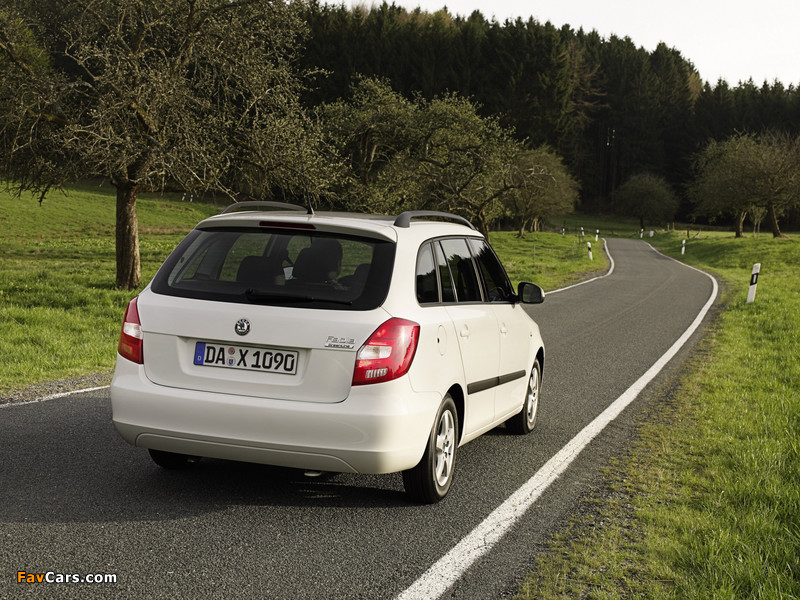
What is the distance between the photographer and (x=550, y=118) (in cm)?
9981

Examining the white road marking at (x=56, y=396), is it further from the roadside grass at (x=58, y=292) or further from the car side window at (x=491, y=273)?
the car side window at (x=491, y=273)

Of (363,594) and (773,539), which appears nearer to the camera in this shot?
(363,594)

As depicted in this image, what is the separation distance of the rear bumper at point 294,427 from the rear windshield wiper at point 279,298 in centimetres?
52

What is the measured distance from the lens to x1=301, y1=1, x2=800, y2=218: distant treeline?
91750mm

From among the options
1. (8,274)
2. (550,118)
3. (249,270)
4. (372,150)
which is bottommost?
(8,274)

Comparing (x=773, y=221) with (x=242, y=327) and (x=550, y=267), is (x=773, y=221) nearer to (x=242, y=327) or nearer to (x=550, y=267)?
(x=550, y=267)

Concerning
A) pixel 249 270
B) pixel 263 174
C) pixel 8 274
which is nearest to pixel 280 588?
pixel 249 270

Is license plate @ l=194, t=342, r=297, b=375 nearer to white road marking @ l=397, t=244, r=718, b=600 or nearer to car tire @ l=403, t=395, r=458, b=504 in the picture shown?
car tire @ l=403, t=395, r=458, b=504

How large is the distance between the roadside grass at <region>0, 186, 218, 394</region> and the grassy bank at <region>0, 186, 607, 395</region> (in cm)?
1

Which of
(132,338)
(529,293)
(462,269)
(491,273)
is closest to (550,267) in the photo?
(529,293)

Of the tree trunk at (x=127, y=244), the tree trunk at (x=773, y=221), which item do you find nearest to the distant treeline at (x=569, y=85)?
the tree trunk at (x=773, y=221)

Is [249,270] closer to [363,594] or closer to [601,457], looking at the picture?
[363,594]

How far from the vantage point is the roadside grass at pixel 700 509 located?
12.5 ft

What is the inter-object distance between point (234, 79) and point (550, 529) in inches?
584
